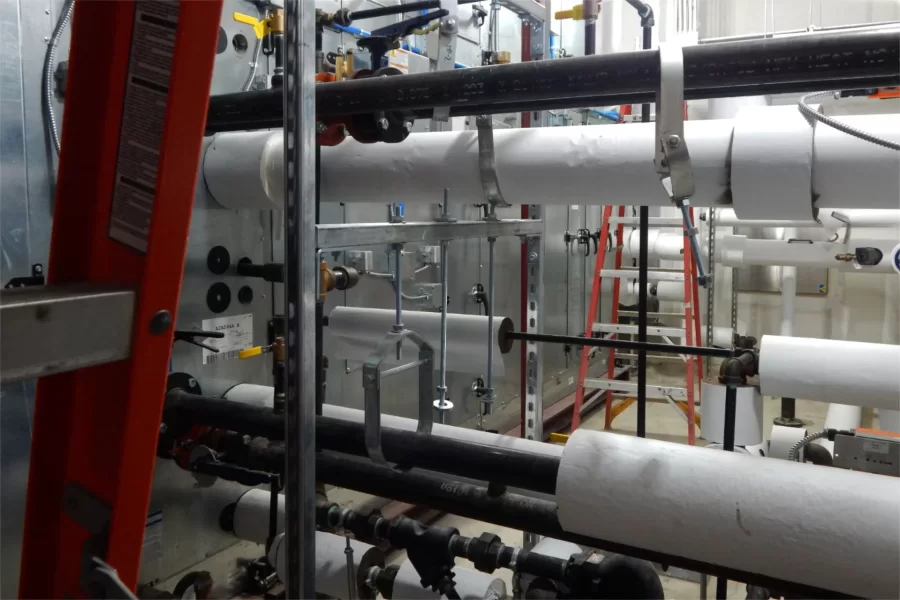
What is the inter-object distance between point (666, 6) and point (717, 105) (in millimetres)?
817

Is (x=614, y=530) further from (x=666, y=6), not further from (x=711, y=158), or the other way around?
(x=666, y=6)

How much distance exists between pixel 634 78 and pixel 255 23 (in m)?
1.19

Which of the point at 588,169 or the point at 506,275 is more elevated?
the point at 588,169

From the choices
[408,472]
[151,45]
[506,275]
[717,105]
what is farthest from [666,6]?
[151,45]

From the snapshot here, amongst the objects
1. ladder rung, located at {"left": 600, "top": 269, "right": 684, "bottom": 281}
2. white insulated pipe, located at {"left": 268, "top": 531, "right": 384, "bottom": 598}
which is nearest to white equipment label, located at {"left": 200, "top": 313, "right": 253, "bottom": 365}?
white insulated pipe, located at {"left": 268, "top": 531, "right": 384, "bottom": 598}

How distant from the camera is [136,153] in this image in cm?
61

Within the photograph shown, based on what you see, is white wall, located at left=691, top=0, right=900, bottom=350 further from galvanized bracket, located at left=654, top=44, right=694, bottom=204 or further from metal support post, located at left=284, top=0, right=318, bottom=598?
metal support post, located at left=284, top=0, right=318, bottom=598

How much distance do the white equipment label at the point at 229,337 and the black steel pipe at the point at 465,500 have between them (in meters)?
A: 0.57

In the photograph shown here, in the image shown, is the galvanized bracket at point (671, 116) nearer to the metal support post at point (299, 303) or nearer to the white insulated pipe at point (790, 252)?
the metal support post at point (299, 303)

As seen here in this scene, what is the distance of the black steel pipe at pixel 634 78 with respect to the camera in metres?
0.73

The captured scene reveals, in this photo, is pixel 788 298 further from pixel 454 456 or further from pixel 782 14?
pixel 454 456

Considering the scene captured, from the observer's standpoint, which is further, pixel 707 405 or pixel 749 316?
pixel 749 316

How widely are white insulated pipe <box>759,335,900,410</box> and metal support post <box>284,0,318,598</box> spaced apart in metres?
1.18

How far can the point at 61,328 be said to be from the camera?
0.50 meters
